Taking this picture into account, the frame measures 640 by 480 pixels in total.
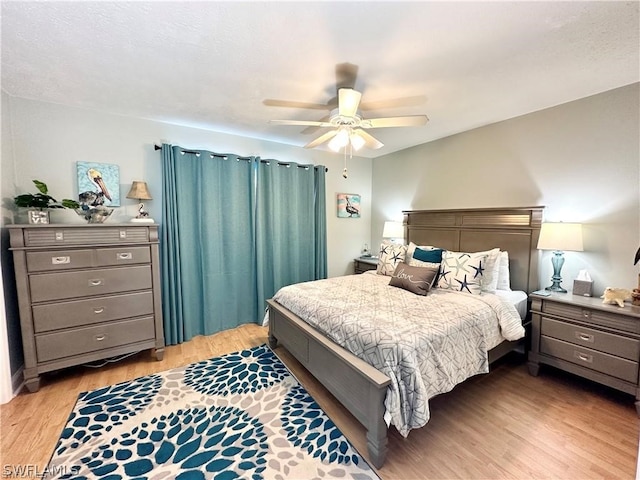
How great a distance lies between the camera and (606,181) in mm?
2352

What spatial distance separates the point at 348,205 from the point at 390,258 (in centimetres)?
148

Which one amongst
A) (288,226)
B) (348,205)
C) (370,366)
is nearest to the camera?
(370,366)

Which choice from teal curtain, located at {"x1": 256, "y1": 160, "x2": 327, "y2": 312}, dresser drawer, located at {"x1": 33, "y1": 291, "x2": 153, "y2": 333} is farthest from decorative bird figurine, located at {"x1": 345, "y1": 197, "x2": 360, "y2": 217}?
dresser drawer, located at {"x1": 33, "y1": 291, "x2": 153, "y2": 333}

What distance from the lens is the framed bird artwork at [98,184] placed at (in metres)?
2.70

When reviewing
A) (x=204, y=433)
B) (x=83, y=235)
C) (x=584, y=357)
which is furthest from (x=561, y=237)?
(x=83, y=235)

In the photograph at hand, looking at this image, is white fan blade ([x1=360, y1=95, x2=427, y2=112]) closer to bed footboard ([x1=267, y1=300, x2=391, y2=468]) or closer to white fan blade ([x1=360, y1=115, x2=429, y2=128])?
white fan blade ([x1=360, y1=115, x2=429, y2=128])

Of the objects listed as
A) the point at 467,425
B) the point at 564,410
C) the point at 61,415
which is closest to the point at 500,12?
the point at 467,425

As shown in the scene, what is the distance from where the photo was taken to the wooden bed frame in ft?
5.24

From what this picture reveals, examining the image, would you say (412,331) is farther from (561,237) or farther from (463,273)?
(561,237)

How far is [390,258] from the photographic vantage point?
11.1 ft

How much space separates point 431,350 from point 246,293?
2.59m

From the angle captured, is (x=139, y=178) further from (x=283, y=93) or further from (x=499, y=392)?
(x=499, y=392)

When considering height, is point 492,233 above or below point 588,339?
above

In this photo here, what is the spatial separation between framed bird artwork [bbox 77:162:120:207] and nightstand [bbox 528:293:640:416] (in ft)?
14.2
